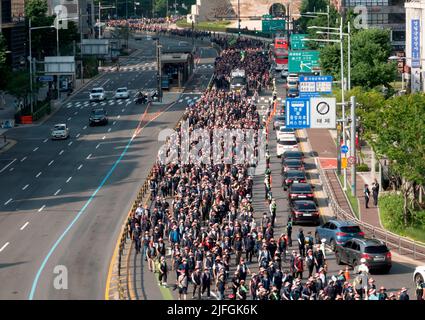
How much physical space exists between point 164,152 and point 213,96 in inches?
1089

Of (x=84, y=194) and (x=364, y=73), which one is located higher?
(x=364, y=73)

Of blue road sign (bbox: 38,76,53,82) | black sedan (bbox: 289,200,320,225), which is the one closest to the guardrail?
black sedan (bbox: 289,200,320,225)

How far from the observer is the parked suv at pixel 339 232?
4447 cm

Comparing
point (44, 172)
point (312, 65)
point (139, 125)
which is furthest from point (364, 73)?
point (44, 172)

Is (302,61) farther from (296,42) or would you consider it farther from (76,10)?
(76,10)

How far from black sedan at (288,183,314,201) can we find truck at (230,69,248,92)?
55751 millimetres

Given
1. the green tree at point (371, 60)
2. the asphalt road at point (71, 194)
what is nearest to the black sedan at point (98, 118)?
the asphalt road at point (71, 194)

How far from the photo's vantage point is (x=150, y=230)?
49.5 metres

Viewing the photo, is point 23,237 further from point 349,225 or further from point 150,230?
A: point 349,225

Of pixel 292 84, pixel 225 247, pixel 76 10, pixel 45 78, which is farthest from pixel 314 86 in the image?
pixel 76 10

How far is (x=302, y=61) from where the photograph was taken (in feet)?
338

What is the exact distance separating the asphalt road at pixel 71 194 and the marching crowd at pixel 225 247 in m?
2.39

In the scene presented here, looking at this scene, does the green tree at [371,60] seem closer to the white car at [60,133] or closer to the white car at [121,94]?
the white car at [60,133]

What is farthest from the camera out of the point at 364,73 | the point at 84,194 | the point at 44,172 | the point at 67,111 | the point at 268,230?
the point at 67,111
